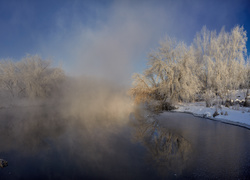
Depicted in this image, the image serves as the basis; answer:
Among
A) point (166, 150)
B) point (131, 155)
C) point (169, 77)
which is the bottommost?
point (131, 155)

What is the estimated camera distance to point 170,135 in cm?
704

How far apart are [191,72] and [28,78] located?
1017 inches

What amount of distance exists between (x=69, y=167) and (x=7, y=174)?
64.5 inches

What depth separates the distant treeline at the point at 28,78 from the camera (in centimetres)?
2630

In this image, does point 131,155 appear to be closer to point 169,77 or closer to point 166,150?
point 166,150

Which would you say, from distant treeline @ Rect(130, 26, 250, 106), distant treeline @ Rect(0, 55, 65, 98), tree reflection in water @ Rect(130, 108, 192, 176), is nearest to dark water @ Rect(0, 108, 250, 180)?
tree reflection in water @ Rect(130, 108, 192, 176)

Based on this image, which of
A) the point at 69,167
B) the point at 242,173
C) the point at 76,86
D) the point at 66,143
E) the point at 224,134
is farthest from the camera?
the point at 76,86

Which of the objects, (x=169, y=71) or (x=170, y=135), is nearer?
(x=170, y=135)

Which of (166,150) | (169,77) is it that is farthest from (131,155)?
(169,77)

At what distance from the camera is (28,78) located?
26172 mm

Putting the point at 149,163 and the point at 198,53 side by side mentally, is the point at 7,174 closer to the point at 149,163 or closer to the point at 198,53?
the point at 149,163

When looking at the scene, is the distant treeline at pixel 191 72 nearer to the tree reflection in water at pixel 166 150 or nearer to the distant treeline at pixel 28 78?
the tree reflection in water at pixel 166 150

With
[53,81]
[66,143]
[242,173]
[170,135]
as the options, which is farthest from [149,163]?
[53,81]

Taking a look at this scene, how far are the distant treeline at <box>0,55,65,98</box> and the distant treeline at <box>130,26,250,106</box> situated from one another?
727 inches
